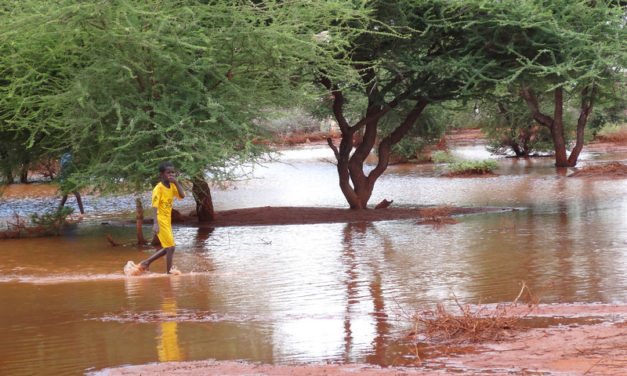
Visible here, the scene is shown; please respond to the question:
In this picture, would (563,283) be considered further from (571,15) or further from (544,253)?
(571,15)

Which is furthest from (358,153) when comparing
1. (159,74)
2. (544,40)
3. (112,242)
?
(159,74)

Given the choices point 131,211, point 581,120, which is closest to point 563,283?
point 131,211

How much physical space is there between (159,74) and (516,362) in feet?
32.4

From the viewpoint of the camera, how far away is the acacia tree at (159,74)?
44.0ft

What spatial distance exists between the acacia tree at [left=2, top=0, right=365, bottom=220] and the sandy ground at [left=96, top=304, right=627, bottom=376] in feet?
21.9

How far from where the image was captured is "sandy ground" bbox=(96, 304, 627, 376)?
20.3 feet

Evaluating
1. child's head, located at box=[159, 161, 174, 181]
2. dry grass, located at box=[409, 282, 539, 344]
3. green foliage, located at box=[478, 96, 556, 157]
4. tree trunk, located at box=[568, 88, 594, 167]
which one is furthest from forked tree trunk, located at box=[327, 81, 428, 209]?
green foliage, located at box=[478, 96, 556, 157]

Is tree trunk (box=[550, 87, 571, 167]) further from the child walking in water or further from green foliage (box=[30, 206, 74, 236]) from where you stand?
the child walking in water

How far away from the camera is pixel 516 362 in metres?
6.43

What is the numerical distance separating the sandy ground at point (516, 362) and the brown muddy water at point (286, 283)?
0.91 ft

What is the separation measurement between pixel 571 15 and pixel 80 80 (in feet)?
35.1

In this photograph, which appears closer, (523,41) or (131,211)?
(523,41)

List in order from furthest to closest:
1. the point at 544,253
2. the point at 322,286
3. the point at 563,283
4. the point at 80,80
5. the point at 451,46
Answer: the point at 451,46 → the point at 80,80 → the point at 544,253 → the point at 322,286 → the point at 563,283

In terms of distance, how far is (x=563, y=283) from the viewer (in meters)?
10.0
